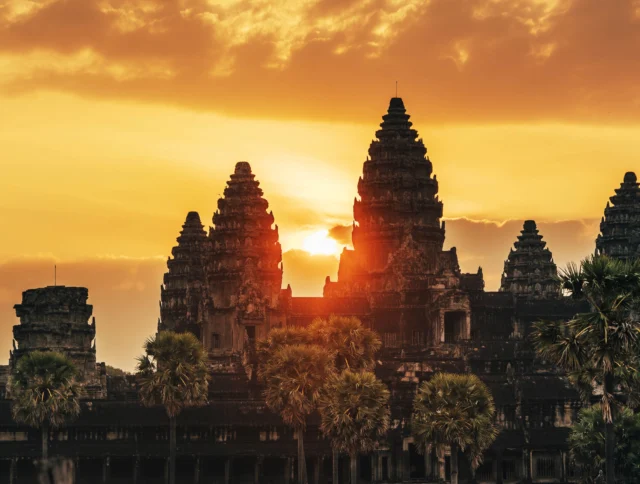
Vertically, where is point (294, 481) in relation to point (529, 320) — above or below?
below

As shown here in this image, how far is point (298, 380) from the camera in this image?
97.1 metres

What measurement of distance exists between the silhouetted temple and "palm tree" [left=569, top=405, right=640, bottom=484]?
14003 mm

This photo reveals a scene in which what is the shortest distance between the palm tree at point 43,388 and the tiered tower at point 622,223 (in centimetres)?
7907

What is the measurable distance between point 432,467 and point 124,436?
23.8 meters

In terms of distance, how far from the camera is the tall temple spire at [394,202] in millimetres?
154000

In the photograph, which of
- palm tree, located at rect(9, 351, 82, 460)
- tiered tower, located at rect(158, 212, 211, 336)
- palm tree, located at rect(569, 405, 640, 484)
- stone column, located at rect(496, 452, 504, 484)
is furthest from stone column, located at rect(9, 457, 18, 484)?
tiered tower, located at rect(158, 212, 211, 336)

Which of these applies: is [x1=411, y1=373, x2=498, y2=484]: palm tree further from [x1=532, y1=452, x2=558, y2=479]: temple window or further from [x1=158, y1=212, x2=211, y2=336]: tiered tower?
[x1=158, y1=212, x2=211, y2=336]: tiered tower

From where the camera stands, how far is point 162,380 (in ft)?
324

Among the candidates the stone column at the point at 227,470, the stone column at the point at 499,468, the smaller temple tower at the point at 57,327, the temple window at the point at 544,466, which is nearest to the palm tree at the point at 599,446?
the stone column at the point at 499,468

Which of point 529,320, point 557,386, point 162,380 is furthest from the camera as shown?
point 529,320

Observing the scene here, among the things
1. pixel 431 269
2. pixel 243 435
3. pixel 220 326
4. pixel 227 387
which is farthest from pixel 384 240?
pixel 243 435

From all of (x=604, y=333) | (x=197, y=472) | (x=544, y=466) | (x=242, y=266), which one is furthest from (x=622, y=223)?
(x=604, y=333)

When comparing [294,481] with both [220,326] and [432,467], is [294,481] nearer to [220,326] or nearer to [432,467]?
[432,467]

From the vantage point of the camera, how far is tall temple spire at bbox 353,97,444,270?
505 ft
